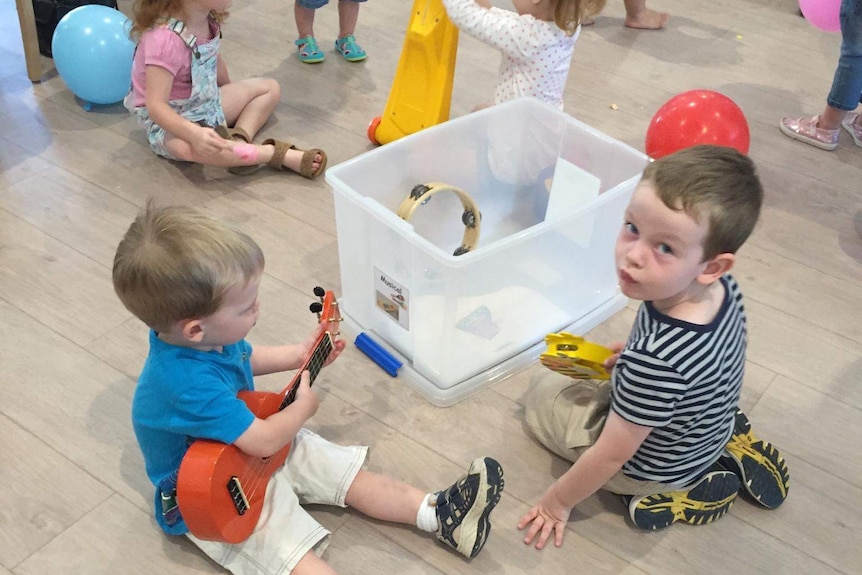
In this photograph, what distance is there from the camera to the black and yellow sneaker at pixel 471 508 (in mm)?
1099

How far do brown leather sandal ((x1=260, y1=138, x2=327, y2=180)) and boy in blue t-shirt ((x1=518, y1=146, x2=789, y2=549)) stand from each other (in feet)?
2.62

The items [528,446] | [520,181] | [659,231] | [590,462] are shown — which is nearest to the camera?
[659,231]

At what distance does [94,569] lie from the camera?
3.59 ft

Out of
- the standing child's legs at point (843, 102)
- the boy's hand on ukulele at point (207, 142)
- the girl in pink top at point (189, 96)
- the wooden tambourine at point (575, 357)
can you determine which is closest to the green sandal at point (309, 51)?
the girl in pink top at point (189, 96)

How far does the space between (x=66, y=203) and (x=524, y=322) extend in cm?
99

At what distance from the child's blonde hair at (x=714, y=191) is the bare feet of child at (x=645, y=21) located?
1755 mm

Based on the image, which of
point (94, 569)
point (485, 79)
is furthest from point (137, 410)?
point (485, 79)

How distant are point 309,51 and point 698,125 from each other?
3.55ft

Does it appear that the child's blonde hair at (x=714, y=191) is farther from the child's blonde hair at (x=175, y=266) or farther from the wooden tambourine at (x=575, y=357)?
the child's blonde hair at (x=175, y=266)

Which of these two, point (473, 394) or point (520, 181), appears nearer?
point (473, 394)

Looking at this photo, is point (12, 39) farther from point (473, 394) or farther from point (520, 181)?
point (473, 394)

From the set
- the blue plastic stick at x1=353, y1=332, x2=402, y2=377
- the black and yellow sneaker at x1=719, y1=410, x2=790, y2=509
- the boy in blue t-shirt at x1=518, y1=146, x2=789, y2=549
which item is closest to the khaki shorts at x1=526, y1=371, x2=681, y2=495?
the boy in blue t-shirt at x1=518, y1=146, x2=789, y2=549

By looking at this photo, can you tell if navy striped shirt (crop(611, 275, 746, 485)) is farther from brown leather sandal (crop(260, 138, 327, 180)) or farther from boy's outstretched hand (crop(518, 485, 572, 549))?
brown leather sandal (crop(260, 138, 327, 180))

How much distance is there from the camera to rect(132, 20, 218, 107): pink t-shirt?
1.70 meters
